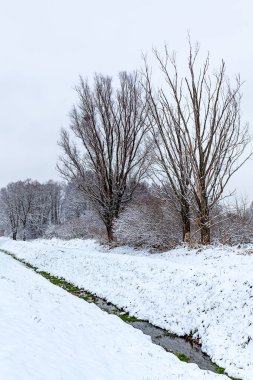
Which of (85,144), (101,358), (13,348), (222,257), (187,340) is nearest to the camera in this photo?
(13,348)

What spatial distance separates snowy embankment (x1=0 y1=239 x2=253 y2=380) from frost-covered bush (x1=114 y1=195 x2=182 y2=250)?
10.5 ft

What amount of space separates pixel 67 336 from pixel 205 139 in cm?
1262

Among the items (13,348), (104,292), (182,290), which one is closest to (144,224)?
(104,292)

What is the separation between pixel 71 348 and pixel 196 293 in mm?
4667

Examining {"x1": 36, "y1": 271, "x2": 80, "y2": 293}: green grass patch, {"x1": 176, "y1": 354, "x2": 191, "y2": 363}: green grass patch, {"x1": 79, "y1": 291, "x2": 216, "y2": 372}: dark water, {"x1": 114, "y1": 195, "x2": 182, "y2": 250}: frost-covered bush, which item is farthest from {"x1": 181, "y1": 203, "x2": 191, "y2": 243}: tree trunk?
{"x1": 176, "y1": 354, "x2": 191, "y2": 363}: green grass patch

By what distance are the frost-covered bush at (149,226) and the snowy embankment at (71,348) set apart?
1024cm

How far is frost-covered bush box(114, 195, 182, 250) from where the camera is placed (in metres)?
20.6

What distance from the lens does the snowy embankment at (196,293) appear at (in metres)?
8.30

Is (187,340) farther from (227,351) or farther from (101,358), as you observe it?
(101,358)

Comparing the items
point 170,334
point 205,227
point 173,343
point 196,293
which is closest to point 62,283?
point 205,227

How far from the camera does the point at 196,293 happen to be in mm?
A: 10625

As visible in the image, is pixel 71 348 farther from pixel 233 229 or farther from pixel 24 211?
pixel 24 211

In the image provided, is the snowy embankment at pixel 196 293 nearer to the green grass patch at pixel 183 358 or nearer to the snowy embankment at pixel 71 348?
the green grass patch at pixel 183 358

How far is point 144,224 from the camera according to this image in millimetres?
21172
